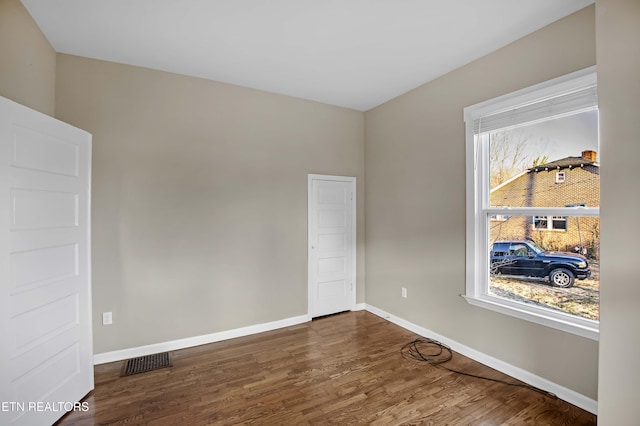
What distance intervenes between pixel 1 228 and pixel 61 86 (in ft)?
5.54

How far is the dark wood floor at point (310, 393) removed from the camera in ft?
6.81

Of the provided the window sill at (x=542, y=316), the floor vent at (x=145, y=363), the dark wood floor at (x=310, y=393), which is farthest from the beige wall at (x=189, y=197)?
the window sill at (x=542, y=316)

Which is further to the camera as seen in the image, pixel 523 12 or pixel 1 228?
pixel 523 12

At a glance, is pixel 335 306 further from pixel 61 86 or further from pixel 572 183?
pixel 61 86

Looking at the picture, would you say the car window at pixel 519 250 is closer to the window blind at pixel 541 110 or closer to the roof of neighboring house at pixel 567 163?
the roof of neighboring house at pixel 567 163

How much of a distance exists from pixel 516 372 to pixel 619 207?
1706 mm

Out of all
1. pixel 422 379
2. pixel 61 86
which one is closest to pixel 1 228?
pixel 61 86

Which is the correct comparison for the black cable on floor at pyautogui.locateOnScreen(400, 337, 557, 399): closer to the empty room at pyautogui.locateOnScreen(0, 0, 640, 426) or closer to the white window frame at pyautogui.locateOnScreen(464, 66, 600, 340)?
the empty room at pyautogui.locateOnScreen(0, 0, 640, 426)

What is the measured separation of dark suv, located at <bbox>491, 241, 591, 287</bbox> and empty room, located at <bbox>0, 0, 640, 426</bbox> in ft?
0.05

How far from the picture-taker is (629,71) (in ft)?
4.84

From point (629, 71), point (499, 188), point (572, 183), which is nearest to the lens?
point (629, 71)

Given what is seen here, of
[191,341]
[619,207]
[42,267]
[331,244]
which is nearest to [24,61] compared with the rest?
[42,267]

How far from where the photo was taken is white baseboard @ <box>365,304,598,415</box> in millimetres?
2141

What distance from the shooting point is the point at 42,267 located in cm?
195
